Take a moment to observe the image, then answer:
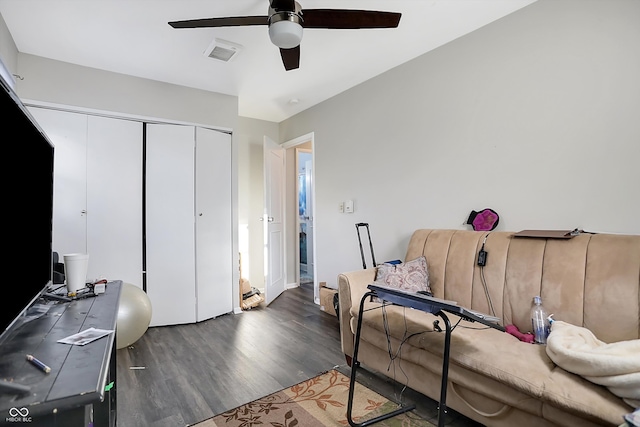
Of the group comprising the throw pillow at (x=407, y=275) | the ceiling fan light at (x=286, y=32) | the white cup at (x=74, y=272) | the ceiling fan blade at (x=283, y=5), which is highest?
the ceiling fan blade at (x=283, y=5)

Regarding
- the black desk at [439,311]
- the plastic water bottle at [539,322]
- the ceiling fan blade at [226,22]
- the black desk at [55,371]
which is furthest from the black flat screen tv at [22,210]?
the plastic water bottle at [539,322]

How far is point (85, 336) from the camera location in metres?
0.99

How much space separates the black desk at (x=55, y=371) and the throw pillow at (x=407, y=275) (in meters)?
1.68

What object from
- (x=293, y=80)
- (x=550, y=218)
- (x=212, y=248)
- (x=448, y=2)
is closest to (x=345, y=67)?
(x=293, y=80)

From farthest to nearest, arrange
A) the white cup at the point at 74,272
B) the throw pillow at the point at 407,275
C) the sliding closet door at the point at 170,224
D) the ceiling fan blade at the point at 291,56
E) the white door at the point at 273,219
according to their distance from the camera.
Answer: the white door at the point at 273,219, the sliding closet door at the point at 170,224, the throw pillow at the point at 407,275, the ceiling fan blade at the point at 291,56, the white cup at the point at 74,272

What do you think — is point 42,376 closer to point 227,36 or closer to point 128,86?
point 227,36

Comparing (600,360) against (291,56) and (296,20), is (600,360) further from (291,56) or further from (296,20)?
(291,56)

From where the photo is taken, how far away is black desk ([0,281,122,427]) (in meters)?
0.65

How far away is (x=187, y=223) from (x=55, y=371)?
273 cm

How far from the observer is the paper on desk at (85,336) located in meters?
0.94

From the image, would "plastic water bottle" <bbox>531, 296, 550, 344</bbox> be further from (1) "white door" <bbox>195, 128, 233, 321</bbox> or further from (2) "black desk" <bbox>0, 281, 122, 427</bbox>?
(1) "white door" <bbox>195, 128, 233, 321</bbox>

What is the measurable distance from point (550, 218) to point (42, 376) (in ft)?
8.27

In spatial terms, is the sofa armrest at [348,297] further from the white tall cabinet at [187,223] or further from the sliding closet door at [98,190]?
the sliding closet door at [98,190]

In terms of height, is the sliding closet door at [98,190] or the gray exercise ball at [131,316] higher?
the sliding closet door at [98,190]
